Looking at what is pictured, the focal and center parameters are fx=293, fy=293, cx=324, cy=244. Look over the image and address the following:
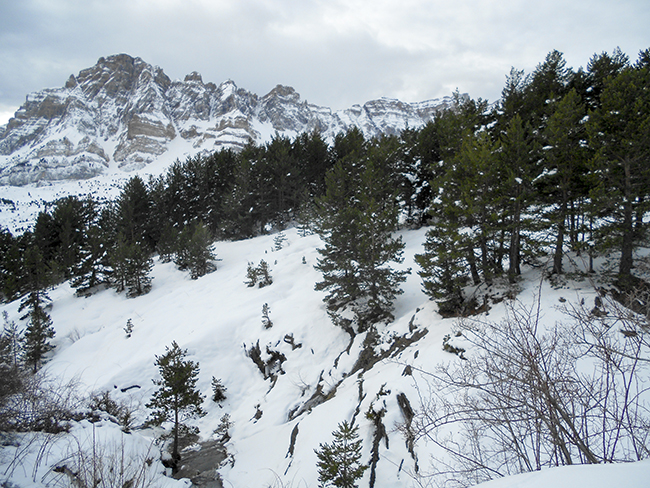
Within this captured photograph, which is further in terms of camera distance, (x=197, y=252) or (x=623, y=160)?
(x=197, y=252)

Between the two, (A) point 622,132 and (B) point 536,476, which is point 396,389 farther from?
(A) point 622,132

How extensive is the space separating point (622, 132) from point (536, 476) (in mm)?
14342

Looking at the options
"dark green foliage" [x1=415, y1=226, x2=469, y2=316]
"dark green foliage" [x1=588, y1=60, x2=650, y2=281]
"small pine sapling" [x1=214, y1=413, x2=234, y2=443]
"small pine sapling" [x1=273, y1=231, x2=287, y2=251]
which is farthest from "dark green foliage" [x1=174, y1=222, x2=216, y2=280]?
"dark green foliage" [x1=588, y1=60, x2=650, y2=281]

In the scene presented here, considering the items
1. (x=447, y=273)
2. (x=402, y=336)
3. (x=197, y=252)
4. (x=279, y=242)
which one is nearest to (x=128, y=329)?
(x=197, y=252)

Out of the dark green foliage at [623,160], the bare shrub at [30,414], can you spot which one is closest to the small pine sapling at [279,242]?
the bare shrub at [30,414]

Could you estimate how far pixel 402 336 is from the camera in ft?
45.1

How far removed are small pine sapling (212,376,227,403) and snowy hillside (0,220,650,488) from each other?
1.40ft

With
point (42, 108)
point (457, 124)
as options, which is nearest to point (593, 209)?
point (457, 124)

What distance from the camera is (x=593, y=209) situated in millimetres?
11484

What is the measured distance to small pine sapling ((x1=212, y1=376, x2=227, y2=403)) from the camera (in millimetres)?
15852

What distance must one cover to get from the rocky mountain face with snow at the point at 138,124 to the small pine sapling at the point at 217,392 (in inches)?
5629

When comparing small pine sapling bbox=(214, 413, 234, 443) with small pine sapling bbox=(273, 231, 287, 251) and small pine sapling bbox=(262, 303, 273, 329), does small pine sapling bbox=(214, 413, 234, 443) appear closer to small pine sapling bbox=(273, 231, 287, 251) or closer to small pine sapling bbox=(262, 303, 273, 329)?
small pine sapling bbox=(262, 303, 273, 329)

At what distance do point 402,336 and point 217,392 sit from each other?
10.4 m

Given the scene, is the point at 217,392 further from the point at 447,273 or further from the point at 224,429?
the point at 447,273
